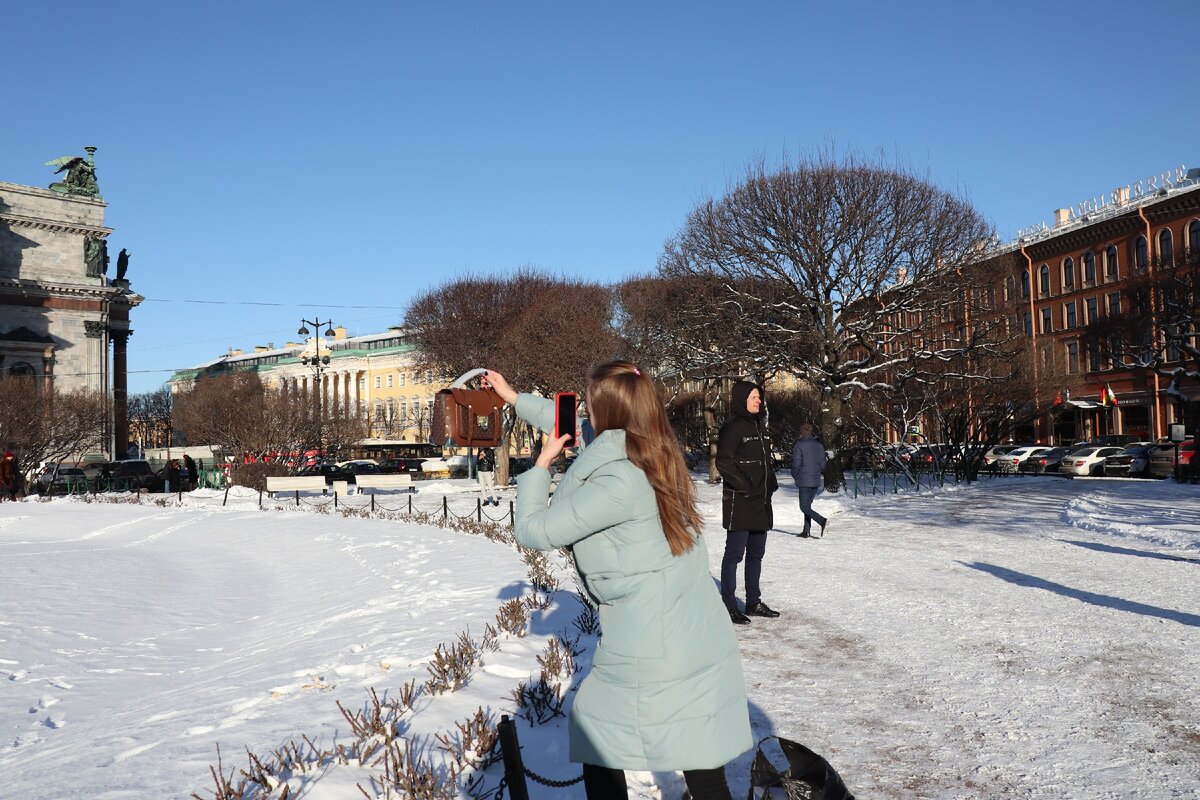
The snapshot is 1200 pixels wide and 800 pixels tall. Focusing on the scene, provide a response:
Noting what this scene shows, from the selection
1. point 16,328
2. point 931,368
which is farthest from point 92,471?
point 931,368

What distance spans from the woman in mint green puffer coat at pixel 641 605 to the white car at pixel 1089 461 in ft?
127

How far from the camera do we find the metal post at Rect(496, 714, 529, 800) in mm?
3135

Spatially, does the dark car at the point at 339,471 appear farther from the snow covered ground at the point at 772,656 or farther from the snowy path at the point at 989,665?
the snowy path at the point at 989,665

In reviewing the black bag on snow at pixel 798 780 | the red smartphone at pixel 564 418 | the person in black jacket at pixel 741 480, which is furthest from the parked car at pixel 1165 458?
the red smartphone at pixel 564 418

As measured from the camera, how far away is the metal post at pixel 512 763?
313 centimetres

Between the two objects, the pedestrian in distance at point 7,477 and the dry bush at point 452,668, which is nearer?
the dry bush at point 452,668

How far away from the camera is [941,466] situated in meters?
31.7

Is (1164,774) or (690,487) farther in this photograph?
(1164,774)

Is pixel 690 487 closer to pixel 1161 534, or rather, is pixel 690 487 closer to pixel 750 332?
pixel 1161 534

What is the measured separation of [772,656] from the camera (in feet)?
23.0

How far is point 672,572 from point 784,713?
9.47ft

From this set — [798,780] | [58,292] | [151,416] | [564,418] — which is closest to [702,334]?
[798,780]

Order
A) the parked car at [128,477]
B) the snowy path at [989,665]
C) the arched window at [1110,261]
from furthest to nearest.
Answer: the arched window at [1110,261] → the parked car at [128,477] → the snowy path at [989,665]

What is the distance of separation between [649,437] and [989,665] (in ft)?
14.9
